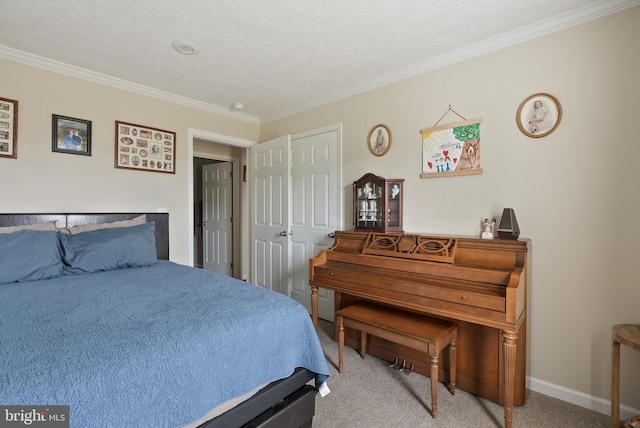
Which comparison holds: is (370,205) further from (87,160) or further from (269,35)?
(87,160)

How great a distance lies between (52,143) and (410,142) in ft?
10.1

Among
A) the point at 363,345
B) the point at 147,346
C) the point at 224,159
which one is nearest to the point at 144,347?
the point at 147,346

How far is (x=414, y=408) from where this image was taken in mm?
1896

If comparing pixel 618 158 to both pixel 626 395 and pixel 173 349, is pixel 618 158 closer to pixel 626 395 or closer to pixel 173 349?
pixel 626 395

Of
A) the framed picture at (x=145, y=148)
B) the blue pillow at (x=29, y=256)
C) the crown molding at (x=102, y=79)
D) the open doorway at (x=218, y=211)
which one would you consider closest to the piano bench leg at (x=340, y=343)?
the blue pillow at (x=29, y=256)

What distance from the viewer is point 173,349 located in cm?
110

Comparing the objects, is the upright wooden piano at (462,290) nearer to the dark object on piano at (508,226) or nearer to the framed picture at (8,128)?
the dark object on piano at (508,226)

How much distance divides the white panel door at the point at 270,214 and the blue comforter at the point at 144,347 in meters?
1.83

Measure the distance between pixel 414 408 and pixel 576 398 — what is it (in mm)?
1033

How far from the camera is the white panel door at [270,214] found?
11.9 feet

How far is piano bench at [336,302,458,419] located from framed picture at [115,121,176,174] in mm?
2461

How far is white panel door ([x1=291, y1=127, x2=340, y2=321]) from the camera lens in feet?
10.6

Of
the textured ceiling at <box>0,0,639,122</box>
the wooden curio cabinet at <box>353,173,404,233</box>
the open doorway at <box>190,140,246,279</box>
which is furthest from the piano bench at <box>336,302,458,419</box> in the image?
the open doorway at <box>190,140,246,279</box>

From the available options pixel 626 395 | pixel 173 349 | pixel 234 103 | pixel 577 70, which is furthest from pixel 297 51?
pixel 626 395
